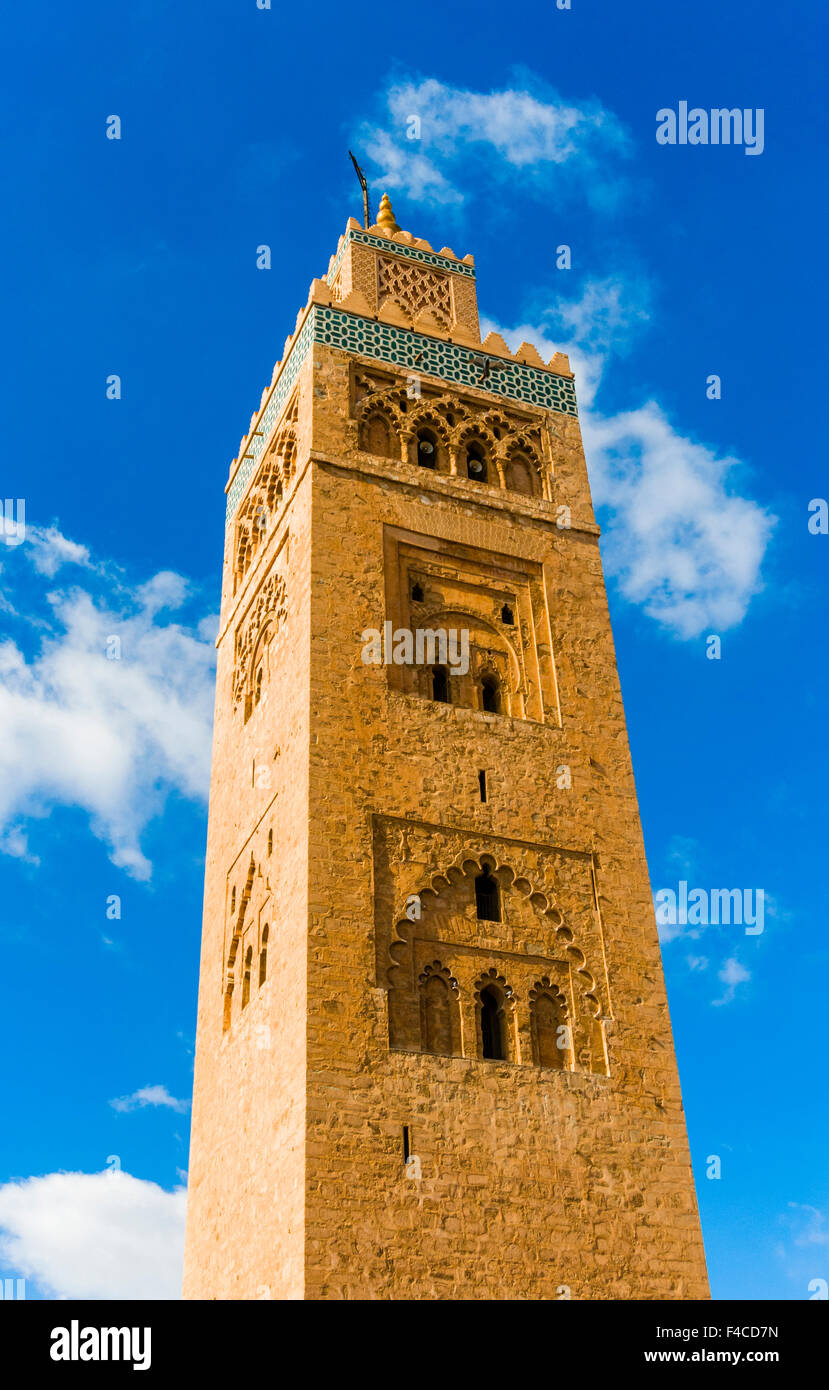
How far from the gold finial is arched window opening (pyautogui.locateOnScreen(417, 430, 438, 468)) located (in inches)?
161

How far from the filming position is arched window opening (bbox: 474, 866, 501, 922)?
40.7ft

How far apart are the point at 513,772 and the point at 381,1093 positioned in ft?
11.6

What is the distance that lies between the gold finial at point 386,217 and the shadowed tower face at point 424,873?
1638mm

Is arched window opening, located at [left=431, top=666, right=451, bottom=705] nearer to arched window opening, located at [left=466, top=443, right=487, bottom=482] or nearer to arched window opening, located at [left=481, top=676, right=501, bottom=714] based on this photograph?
arched window opening, located at [left=481, top=676, right=501, bottom=714]

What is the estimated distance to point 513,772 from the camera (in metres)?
13.2

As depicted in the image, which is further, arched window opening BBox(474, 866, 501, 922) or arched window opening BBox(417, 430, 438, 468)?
arched window opening BBox(417, 430, 438, 468)

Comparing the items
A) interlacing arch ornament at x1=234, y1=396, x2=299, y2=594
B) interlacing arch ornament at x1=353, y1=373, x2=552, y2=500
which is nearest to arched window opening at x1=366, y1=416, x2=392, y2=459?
interlacing arch ornament at x1=353, y1=373, x2=552, y2=500

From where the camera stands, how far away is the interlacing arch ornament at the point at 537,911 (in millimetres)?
11758

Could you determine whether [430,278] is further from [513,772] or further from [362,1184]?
[362,1184]

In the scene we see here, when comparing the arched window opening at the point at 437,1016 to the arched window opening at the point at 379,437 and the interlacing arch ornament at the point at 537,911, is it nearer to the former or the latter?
the interlacing arch ornament at the point at 537,911

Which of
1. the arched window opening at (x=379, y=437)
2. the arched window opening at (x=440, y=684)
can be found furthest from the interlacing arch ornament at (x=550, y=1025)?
the arched window opening at (x=379, y=437)

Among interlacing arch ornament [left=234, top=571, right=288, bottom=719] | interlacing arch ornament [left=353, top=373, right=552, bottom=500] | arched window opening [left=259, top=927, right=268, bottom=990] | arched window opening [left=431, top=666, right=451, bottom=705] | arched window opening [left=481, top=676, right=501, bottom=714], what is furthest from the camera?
interlacing arch ornament [left=353, top=373, right=552, bottom=500]
